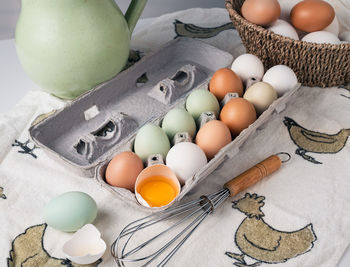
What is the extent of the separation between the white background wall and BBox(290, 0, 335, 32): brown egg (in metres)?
0.35

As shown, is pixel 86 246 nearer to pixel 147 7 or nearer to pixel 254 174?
pixel 254 174

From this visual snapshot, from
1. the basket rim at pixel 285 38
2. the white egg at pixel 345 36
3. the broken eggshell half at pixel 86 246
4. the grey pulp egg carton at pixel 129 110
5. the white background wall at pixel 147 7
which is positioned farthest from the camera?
the white background wall at pixel 147 7

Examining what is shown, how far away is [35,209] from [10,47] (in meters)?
0.44

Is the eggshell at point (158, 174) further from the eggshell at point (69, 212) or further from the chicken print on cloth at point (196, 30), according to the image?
the chicken print on cloth at point (196, 30)

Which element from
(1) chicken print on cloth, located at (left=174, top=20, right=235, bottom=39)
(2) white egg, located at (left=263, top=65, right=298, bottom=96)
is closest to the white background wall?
(1) chicken print on cloth, located at (left=174, top=20, right=235, bottom=39)

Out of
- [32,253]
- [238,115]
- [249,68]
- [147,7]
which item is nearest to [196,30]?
[147,7]

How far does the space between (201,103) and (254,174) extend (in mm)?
137

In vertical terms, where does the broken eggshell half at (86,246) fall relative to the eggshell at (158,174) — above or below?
below

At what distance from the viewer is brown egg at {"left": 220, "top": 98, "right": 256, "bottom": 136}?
0.68 m

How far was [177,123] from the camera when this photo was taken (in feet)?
2.20

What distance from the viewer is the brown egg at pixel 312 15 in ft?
2.62

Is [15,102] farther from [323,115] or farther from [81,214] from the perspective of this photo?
[323,115]

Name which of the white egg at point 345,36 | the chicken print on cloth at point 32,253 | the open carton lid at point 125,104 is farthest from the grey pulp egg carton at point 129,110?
the white egg at point 345,36

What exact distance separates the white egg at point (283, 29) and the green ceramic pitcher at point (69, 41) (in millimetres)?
264
